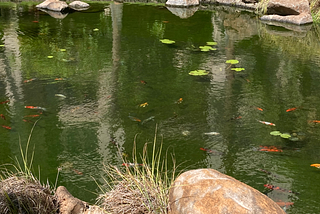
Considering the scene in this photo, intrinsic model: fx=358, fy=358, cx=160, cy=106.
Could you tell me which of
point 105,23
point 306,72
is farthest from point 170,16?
point 306,72

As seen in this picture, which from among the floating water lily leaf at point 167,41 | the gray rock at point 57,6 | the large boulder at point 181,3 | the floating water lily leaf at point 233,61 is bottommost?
the floating water lily leaf at point 233,61

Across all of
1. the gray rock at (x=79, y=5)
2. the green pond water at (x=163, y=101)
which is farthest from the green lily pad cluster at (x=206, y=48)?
the gray rock at (x=79, y=5)

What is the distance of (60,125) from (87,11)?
261 inches

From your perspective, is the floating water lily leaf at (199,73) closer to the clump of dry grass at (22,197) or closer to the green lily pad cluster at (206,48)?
the green lily pad cluster at (206,48)

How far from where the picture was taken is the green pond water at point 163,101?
3.04 meters

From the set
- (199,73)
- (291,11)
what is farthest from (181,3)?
(199,73)

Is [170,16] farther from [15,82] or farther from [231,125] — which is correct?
[231,125]

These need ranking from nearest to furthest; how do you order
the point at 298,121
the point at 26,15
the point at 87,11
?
the point at 298,121 < the point at 26,15 < the point at 87,11

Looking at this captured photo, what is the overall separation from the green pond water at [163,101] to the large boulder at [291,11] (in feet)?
4.30

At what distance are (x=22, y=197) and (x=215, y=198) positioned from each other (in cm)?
116

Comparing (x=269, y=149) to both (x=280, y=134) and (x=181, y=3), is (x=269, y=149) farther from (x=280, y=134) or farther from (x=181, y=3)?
(x=181, y=3)

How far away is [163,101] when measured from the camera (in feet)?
13.9

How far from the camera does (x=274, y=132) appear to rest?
3559 mm

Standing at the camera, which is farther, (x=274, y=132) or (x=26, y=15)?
(x=26, y=15)
